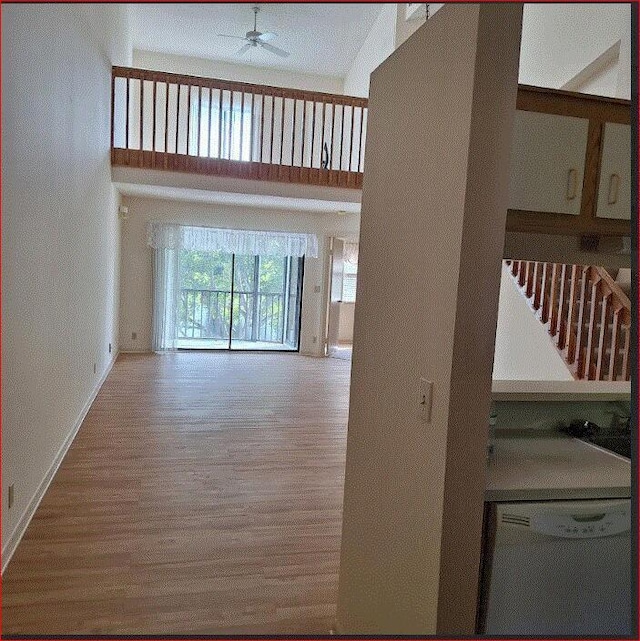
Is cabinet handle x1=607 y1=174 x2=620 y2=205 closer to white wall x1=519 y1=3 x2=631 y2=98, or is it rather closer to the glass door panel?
white wall x1=519 y1=3 x2=631 y2=98

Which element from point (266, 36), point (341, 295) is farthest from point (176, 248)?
point (266, 36)

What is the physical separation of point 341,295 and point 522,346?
5.16 m

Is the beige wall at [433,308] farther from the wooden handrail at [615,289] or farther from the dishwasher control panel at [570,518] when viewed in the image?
the wooden handrail at [615,289]

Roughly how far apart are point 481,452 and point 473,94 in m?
0.88

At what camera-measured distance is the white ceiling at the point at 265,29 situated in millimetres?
7316

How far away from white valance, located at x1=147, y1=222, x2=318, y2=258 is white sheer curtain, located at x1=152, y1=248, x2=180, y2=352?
0.59 ft

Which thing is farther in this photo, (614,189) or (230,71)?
(230,71)

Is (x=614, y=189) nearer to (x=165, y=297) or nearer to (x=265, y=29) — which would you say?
(x=165, y=297)

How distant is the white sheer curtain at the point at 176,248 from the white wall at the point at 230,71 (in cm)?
289

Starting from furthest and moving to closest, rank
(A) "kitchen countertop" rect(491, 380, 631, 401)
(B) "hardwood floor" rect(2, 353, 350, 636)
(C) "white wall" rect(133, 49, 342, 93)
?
(C) "white wall" rect(133, 49, 342, 93) < (B) "hardwood floor" rect(2, 353, 350, 636) < (A) "kitchen countertop" rect(491, 380, 631, 401)

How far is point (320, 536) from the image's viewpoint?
2727mm

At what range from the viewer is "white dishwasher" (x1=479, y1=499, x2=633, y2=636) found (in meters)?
1.41

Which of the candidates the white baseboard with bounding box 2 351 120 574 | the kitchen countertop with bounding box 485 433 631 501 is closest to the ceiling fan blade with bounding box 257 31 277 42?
the white baseboard with bounding box 2 351 120 574

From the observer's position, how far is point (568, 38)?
434 cm
